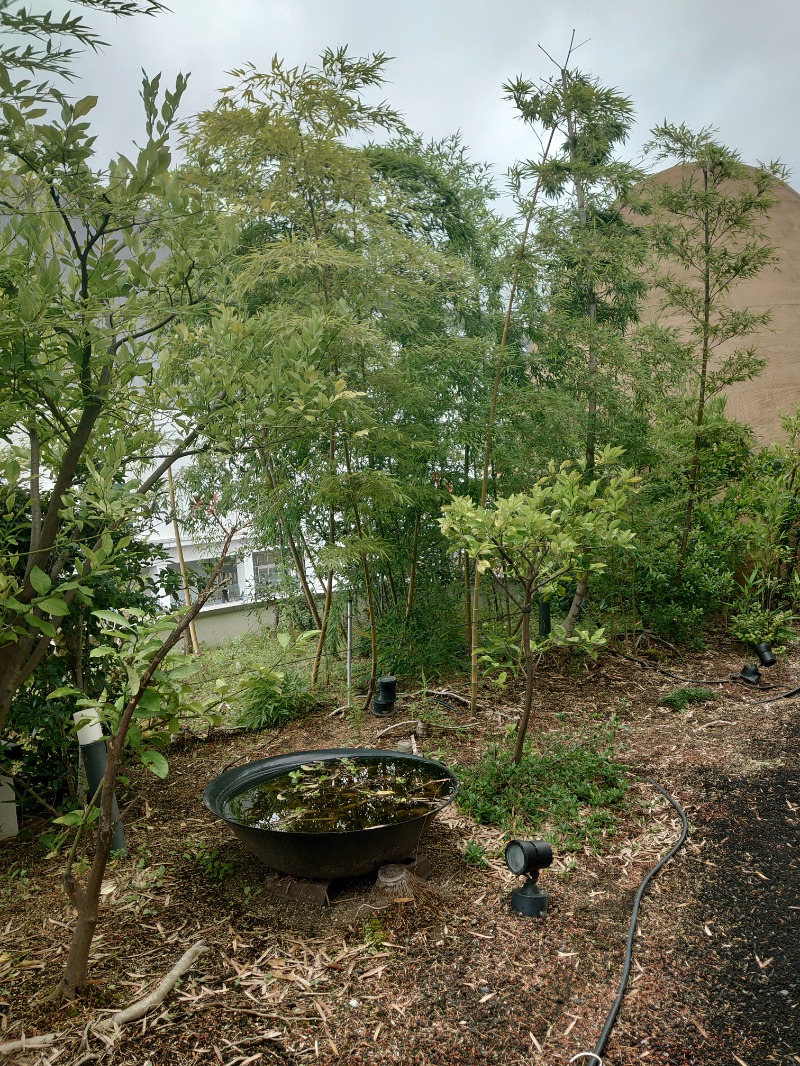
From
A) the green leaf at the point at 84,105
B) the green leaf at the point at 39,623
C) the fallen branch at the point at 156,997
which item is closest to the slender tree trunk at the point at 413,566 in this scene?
the fallen branch at the point at 156,997

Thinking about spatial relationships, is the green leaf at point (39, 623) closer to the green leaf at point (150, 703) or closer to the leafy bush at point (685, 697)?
the green leaf at point (150, 703)

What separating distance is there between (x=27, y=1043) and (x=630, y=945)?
54.8 inches

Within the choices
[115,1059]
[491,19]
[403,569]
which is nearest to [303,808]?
[115,1059]

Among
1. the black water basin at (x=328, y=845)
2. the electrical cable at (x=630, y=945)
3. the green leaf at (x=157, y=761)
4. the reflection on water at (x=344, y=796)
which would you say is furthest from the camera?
the reflection on water at (x=344, y=796)

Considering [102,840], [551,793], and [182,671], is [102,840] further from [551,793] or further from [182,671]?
A: [551,793]

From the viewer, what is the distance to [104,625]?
277cm

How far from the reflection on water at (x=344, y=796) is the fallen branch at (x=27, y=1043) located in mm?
702

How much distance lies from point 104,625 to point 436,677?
1.99 meters

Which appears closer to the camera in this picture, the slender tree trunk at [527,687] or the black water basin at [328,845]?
the black water basin at [328,845]

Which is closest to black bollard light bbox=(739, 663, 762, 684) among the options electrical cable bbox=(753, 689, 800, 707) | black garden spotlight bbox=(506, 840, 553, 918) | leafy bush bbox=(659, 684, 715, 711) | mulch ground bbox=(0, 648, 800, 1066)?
electrical cable bbox=(753, 689, 800, 707)

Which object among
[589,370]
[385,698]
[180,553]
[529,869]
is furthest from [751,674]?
[180,553]

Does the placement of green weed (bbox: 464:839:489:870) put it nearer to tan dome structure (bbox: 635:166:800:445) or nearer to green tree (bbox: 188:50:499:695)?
green tree (bbox: 188:50:499:695)

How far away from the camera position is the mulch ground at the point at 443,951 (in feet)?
4.97

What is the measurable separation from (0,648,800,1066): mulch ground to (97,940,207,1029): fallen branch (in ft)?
0.06
